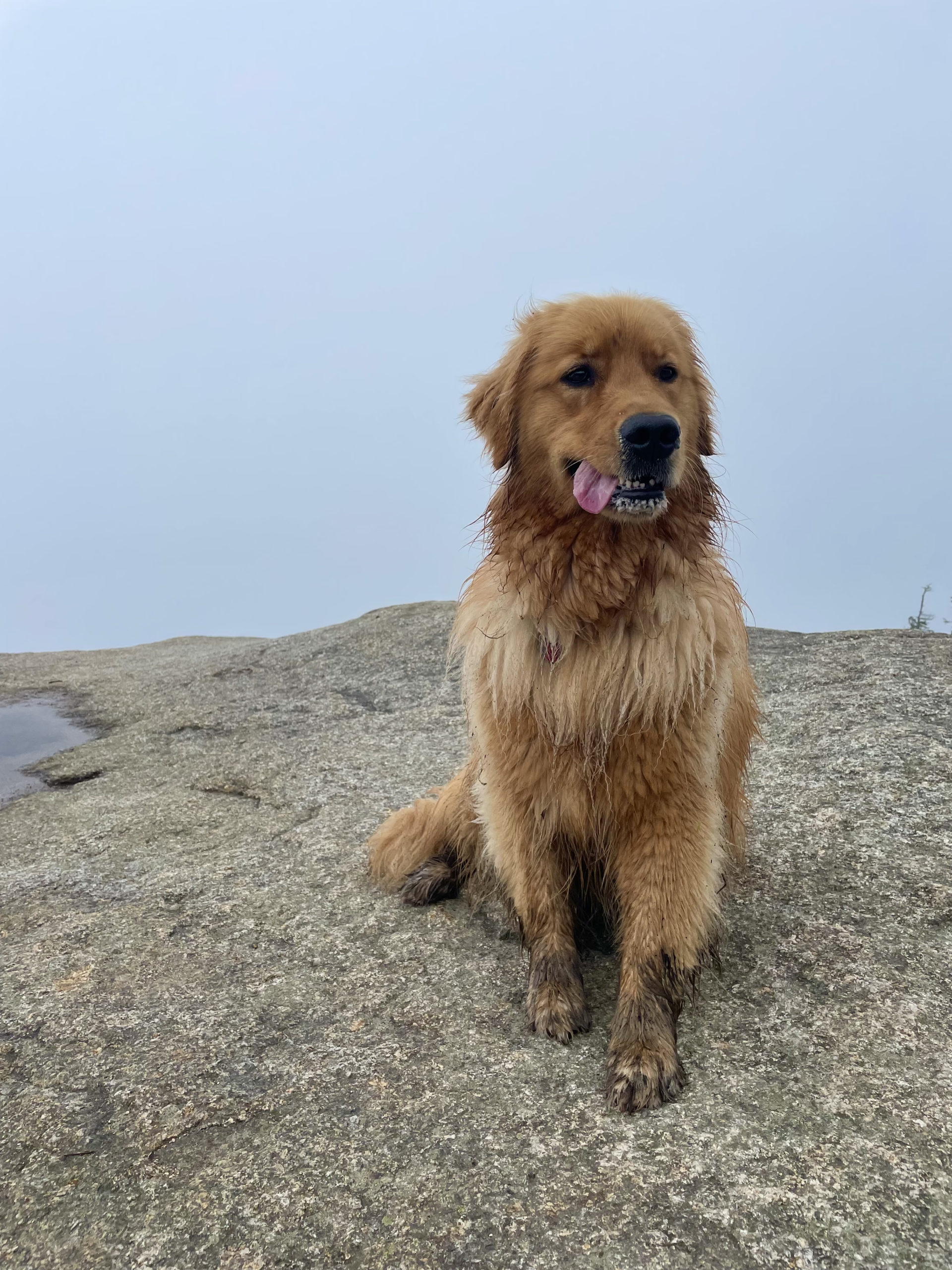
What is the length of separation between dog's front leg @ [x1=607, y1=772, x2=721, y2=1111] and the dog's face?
974 mm

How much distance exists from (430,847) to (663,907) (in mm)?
1388

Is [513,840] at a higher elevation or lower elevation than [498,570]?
lower

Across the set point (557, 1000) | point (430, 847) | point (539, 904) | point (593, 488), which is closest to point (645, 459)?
point (593, 488)

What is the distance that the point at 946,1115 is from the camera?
217 cm

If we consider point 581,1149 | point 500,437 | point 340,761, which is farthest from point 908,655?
point 581,1149

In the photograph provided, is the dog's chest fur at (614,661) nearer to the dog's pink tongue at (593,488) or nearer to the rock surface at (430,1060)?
the dog's pink tongue at (593,488)

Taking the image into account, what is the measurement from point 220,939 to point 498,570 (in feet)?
6.44

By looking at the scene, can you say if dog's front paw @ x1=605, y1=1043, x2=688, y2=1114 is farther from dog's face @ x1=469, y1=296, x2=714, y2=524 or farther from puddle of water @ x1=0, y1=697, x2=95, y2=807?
puddle of water @ x1=0, y1=697, x2=95, y2=807

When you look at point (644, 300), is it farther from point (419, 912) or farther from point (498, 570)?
point (419, 912)

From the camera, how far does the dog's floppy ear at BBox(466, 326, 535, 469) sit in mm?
2836

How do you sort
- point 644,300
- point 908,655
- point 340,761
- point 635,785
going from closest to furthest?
point 635,785 < point 644,300 < point 340,761 < point 908,655

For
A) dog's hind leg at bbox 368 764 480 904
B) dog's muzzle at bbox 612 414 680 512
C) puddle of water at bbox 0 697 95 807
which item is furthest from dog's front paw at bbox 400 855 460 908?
puddle of water at bbox 0 697 95 807

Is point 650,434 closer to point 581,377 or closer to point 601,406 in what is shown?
point 601,406

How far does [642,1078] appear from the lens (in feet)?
7.56
